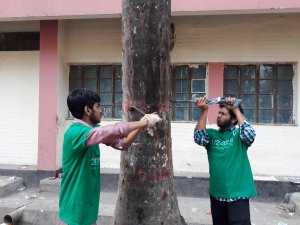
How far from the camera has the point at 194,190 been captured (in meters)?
6.11

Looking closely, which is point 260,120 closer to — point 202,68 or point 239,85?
point 239,85

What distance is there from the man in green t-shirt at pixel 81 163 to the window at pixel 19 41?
485cm

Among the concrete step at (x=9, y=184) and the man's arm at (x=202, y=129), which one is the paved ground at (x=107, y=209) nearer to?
the concrete step at (x=9, y=184)

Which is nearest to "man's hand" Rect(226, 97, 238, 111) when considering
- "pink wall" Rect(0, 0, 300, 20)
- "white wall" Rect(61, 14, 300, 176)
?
"pink wall" Rect(0, 0, 300, 20)

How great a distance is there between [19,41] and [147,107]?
5183 mm

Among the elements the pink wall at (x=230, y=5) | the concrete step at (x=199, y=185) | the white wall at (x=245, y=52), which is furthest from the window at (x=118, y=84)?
the pink wall at (x=230, y=5)

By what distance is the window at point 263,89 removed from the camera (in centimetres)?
634

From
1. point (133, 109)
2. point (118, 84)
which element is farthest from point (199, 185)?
point (133, 109)

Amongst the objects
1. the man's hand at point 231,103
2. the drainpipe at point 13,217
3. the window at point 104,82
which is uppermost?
the window at point 104,82

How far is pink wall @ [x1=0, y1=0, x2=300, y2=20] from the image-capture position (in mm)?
5484

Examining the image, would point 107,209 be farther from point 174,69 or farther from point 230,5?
point 230,5

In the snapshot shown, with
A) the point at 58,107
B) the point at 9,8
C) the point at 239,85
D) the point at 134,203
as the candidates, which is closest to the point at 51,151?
the point at 58,107

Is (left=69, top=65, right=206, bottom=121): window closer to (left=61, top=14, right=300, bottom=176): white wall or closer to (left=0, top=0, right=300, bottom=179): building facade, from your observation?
(left=0, top=0, right=300, bottom=179): building facade

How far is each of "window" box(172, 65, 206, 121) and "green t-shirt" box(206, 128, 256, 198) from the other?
3.29m
